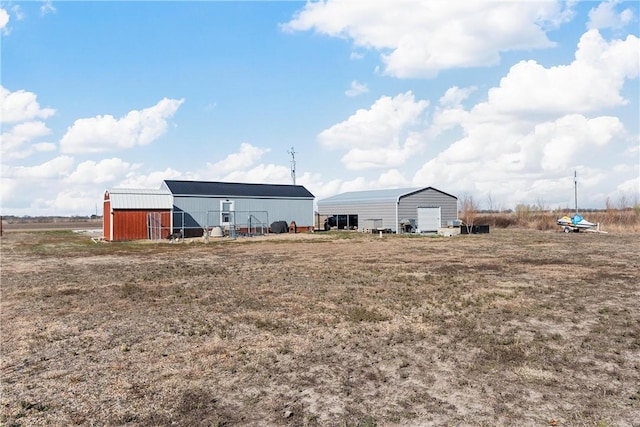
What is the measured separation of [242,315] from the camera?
9234mm

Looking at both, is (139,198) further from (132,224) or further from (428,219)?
(428,219)

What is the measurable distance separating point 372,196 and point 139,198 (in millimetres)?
20457

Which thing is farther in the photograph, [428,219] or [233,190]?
[428,219]

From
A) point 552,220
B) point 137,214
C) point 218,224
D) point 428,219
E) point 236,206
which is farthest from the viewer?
point 552,220

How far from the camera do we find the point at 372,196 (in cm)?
4350

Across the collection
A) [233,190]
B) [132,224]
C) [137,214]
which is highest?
[233,190]

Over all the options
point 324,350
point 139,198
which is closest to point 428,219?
point 139,198

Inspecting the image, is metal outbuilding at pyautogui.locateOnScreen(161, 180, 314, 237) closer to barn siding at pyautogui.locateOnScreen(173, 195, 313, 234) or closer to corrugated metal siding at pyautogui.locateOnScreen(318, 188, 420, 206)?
barn siding at pyautogui.locateOnScreen(173, 195, 313, 234)

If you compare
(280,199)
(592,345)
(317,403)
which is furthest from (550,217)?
(317,403)

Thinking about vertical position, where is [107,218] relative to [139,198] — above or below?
below

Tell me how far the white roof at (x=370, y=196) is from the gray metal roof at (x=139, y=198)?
17493 mm

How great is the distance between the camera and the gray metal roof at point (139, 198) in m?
33.9

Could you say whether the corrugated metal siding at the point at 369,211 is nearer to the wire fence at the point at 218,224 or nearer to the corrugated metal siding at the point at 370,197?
the corrugated metal siding at the point at 370,197

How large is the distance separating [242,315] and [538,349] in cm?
534
